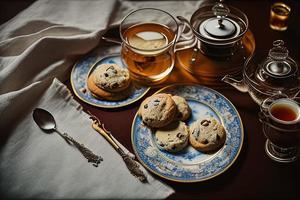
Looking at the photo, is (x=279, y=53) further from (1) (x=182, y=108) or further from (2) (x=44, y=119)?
(2) (x=44, y=119)

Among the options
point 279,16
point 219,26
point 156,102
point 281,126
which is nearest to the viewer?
point 281,126

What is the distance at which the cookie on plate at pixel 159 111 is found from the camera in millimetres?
1020

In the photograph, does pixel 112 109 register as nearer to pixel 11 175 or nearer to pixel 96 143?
pixel 96 143

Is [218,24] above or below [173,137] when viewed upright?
above

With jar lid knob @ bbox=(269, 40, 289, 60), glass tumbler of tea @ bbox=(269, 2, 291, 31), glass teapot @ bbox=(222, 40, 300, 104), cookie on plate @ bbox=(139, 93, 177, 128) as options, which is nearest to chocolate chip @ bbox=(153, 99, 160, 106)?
cookie on plate @ bbox=(139, 93, 177, 128)

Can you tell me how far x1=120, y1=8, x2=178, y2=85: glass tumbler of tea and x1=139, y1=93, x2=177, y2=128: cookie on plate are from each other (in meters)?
0.13

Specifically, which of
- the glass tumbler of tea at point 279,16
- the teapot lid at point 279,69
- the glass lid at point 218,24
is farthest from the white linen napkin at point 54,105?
the teapot lid at point 279,69

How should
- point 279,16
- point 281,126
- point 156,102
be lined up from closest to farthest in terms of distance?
point 281,126, point 156,102, point 279,16

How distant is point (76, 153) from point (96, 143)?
0.19 feet

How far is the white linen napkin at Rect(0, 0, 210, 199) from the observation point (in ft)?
3.17

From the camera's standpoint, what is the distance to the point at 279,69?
1081mm

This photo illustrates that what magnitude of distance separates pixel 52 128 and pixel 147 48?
361 mm

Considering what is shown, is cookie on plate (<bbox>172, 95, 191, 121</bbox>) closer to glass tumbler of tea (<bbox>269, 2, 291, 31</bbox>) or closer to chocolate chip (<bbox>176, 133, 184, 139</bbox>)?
chocolate chip (<bbox>176, 133, 184, 139</bbox>)

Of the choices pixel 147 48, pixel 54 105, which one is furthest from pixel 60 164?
pixel 147 48
